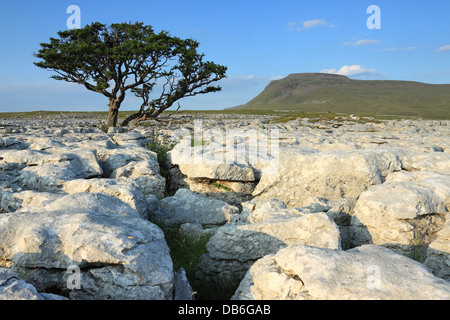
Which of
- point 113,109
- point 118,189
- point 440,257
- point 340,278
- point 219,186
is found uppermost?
point 113,109

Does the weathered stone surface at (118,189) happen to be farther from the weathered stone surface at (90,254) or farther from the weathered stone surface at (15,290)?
the weathered stone surface at (15,290)

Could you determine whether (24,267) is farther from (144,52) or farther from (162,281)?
(144,52)

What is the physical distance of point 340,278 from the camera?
3467 millimetres

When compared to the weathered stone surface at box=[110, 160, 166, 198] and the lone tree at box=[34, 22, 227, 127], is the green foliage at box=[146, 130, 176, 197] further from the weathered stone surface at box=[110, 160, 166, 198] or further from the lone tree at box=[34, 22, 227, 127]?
the lone tree at box=[34, 22, 227, 127]

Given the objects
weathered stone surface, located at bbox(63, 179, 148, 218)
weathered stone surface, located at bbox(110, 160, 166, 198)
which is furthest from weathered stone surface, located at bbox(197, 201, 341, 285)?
weathered stone surface, located at bbox(110, 160, 166, 198)

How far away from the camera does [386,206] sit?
20.0 feet

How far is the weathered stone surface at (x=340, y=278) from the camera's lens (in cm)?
330

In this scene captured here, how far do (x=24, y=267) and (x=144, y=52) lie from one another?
28992mm

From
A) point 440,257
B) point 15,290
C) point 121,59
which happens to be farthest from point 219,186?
point 121,59

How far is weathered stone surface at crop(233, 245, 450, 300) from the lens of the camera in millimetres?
3297

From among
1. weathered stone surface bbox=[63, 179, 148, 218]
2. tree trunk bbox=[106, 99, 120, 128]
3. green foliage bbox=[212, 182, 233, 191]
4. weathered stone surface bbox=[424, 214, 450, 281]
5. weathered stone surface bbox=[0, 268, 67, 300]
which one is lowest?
weathered stone surface bbox=[424, 214, 450, 281]

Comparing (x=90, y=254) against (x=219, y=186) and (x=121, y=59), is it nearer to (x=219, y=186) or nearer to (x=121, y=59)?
(x=219, y=186)

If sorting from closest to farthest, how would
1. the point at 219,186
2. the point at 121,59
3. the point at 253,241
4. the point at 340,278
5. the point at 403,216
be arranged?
the point at 340,278
the point at 253,241
the point at 403,216
the point at 219,186
the point at 121,59
